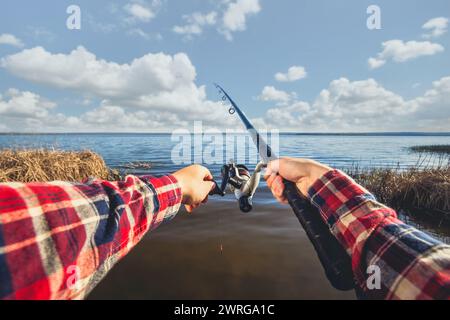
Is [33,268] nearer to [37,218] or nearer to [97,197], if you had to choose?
[37,218]

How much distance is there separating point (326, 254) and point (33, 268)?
4.49 ft

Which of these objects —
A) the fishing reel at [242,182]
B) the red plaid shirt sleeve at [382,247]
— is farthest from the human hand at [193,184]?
the red plaid shirt sleeve at [382,247]

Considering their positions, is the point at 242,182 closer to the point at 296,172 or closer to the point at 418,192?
the point at 296,172

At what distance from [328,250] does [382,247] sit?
414mm

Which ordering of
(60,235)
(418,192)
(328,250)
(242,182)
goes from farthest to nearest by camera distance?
(418,192) < (242,182) < (328,250) < (60,235)

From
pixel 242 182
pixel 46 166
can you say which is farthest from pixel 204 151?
pixel 242 182

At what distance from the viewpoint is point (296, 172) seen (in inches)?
75.3

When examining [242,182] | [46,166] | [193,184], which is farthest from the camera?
[46,166]

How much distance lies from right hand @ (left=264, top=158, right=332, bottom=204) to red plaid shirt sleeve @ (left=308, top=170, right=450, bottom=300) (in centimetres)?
19

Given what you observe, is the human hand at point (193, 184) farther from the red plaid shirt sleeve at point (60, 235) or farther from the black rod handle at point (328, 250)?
the black rod handle at point (328, 250)

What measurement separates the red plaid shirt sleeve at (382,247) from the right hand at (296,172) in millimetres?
194
